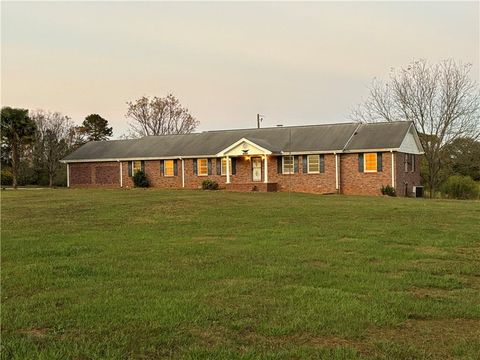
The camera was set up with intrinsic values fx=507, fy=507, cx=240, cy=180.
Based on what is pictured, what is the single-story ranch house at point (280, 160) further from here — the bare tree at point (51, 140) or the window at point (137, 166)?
the bare tree at point (51, 140)

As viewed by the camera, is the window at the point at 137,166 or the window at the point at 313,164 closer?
the window at the point at 313,164

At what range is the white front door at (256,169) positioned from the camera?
3391cm

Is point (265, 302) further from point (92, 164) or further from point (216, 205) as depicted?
point (92, 164)

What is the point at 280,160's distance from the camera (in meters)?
33.5

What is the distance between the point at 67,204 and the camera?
20.1 metres

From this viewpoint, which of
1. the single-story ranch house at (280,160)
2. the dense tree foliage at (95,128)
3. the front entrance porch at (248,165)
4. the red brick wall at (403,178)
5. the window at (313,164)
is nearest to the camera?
the red brick wall at (403,178)

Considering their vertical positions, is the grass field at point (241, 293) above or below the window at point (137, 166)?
below

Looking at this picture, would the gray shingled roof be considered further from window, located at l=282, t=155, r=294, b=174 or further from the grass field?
the grass field

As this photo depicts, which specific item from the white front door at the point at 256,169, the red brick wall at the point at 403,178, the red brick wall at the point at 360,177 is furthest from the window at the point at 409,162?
the white front door at the point at 256,169

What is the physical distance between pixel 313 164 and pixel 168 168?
36.3ft

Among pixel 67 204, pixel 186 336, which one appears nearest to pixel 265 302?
pixel 186 336

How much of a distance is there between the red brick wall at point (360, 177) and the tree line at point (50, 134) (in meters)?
23.9

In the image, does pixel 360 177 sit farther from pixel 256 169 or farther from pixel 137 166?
pixel 137 166

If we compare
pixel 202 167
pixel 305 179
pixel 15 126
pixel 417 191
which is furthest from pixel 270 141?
pixel 15 126
